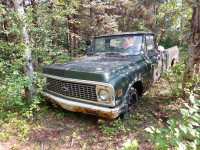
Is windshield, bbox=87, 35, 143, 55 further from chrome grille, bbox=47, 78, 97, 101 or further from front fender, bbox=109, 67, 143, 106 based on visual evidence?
chrome grille, bbox=47, 78, 97, 101

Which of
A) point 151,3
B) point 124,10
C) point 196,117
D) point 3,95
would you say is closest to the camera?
point 196,117

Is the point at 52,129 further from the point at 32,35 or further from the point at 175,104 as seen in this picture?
the point at 175,104

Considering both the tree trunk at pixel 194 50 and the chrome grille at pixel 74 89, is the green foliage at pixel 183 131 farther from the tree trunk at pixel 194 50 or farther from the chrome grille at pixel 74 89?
the tree trunk at pixel 194 50

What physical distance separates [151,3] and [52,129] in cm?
1794

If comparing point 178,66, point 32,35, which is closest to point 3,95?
point 32,35

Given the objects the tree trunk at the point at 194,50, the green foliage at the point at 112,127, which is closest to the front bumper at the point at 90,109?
the green foliage at the point at 112,127

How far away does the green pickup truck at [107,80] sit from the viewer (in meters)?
2.42

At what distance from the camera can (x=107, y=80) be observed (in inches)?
93.7

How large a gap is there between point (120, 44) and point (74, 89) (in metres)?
1.90

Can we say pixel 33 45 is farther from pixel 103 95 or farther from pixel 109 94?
pixel 109 94

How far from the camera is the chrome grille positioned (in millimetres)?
2517

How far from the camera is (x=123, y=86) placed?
8.50ft

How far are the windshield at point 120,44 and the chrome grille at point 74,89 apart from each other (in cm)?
164

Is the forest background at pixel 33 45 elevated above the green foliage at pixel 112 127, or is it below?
above
